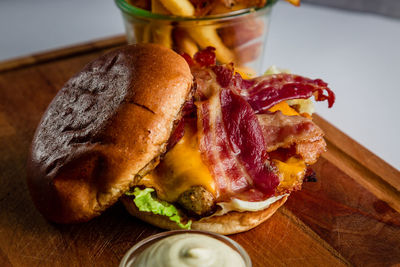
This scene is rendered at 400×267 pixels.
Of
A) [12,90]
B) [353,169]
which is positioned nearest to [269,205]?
[353,169]

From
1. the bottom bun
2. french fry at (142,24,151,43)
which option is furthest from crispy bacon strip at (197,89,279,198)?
french fry at (142,24,151,43)

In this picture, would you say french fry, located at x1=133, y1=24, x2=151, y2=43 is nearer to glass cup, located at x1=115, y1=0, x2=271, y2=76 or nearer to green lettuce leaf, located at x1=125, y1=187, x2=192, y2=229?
glass cup, located at x1=115, y1=0, x2=271, y2=76

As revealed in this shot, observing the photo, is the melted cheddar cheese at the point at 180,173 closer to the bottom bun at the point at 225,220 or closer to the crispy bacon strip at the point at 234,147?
the crispy bacon strip at the point at 234,147

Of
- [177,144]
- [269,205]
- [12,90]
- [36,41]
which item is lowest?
[36,41]

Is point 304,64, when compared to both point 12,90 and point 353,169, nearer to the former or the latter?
point 353,169

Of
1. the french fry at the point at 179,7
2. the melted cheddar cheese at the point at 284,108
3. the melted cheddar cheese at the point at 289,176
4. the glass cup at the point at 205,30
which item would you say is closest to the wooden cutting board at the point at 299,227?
the melted cheddar cheese at the point at 289,176

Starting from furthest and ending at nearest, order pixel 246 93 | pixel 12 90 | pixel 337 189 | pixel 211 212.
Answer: pixel 12 90, pixel 337 189, pixel 246 93, pixel 211 212

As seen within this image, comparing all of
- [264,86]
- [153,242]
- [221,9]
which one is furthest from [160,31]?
[153,242]
